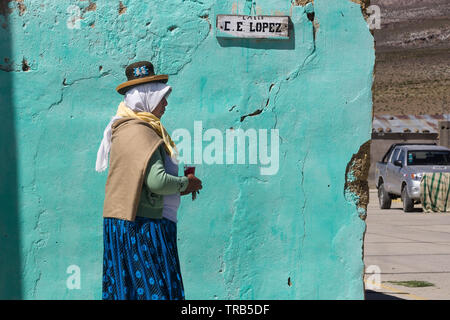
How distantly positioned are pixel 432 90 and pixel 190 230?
78.8m

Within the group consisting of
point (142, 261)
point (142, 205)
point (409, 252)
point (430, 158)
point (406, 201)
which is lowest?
point (409, 252)

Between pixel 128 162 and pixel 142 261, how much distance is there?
590 mm

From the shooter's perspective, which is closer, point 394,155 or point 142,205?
point 142,205

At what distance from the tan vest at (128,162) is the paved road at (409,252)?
13.2 ft

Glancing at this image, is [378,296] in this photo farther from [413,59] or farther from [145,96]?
[413,59]


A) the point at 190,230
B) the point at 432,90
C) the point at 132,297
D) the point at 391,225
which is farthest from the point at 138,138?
the point at 432,90

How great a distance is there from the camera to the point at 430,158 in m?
19.6

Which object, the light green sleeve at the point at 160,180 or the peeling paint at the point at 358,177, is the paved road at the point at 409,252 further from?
the light green sleeve at the point at 160,180

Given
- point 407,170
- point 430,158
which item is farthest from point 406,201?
point 430,158

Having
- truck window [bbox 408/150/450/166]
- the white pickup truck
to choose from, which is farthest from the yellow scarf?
truck window [bbox 408/150/450/166]

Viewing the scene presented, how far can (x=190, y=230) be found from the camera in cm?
596

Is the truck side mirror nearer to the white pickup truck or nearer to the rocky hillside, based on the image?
the white pickup truck

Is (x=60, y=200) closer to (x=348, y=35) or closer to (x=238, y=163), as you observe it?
(x=238, y=163)

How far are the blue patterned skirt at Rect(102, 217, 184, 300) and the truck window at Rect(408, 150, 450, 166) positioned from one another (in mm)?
15876
